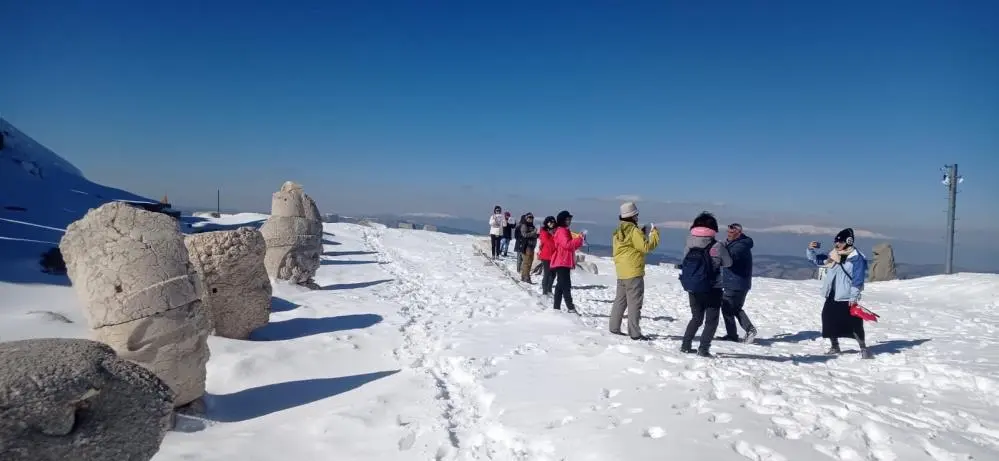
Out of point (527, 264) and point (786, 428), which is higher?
point (527, 264)

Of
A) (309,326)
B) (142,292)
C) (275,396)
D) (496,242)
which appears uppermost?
(142,292)

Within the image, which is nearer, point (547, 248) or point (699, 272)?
point (699, 272)

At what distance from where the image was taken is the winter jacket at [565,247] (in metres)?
10.3

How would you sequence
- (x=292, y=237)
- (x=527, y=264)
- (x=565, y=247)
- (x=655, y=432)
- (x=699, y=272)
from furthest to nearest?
1. (x=527, y=264)
2. (x=292, y=237)
3. (x=565, y=247)
4. (x=699, y=272)
5. (x=655, y=432)

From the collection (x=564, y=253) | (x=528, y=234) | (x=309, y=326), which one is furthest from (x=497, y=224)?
(x=309, y=326)

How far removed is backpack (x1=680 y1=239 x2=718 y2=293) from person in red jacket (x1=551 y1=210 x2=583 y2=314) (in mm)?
2961

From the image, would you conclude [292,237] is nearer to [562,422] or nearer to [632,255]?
[632,255]

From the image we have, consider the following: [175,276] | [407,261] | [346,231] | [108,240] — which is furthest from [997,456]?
[346,231]

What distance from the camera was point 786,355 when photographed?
844 cm

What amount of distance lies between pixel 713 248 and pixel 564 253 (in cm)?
327

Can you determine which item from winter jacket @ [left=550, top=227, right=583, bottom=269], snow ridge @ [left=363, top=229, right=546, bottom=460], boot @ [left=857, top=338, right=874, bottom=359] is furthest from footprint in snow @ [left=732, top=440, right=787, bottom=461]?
winter jacket @ [left=550, top=227, right=583, bottom=269]

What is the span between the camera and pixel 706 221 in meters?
7.71

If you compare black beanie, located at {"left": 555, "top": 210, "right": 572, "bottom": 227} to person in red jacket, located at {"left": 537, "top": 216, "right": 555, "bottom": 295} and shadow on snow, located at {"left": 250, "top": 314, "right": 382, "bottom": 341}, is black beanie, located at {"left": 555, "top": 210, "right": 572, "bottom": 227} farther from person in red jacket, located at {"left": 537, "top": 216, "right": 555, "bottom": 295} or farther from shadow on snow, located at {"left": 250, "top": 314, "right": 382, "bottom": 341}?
shadow on snow, located at {"left": 250, "top": 314, "right": 382, "bottom": 341}

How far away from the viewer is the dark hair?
7707mm
